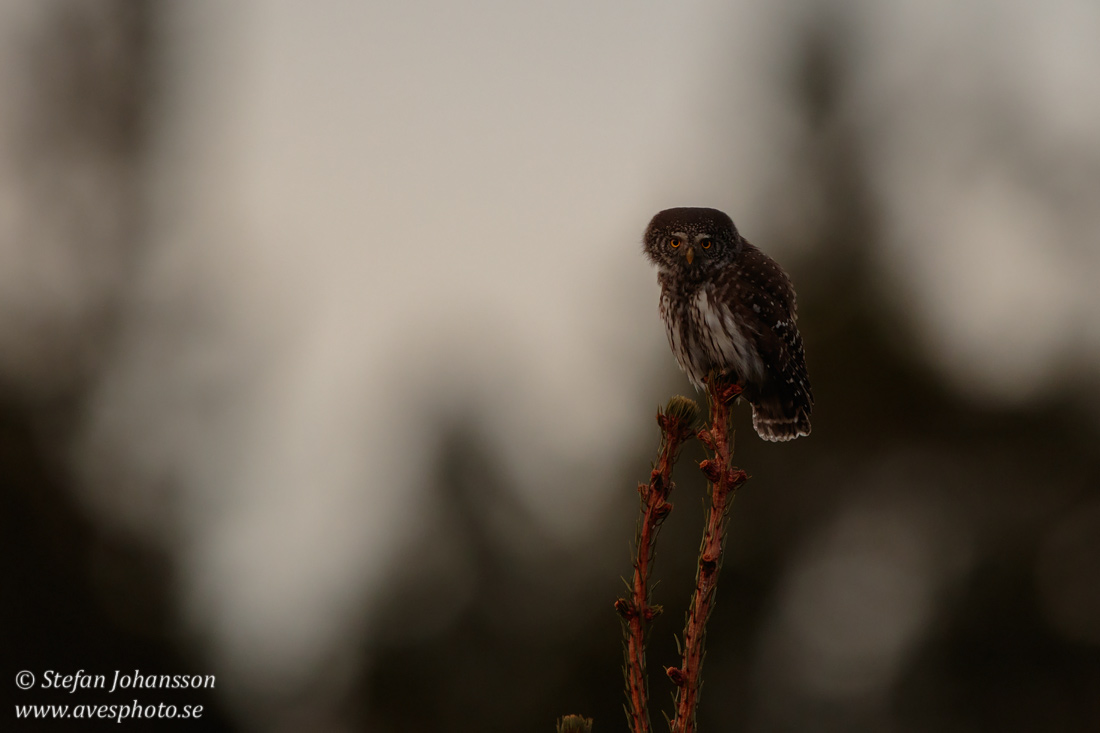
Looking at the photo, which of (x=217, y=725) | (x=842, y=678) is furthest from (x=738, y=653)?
(x=217, y=725)

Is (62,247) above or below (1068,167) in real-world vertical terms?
below

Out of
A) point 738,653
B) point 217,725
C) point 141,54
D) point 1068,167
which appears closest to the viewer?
point 217,725

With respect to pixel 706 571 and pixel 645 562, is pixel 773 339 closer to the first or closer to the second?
pixel 706 571

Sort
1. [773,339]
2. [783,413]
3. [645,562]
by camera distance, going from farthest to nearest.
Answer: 1. [783,413]
2. [773,339]
3. [645,562]

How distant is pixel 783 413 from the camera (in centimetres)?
807

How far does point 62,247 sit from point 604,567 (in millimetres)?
12913

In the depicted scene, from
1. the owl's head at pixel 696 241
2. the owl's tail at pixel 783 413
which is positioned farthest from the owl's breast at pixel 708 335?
the owl's tail at pixel 783 413

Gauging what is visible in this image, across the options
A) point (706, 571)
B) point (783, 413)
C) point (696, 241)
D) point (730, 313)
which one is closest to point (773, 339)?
point (730, 313)

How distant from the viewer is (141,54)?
25484 millimetres

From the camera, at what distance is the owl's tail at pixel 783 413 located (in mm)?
7969

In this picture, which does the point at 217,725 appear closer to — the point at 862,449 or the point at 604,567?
the point at 604,567

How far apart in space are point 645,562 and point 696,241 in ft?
14.3

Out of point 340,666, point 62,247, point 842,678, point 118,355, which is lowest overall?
point 842,678

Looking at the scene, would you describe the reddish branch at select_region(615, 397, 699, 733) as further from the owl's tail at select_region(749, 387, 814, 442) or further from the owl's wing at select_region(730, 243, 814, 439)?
the owl's tail at select_region(749, 387, 814, 442)
